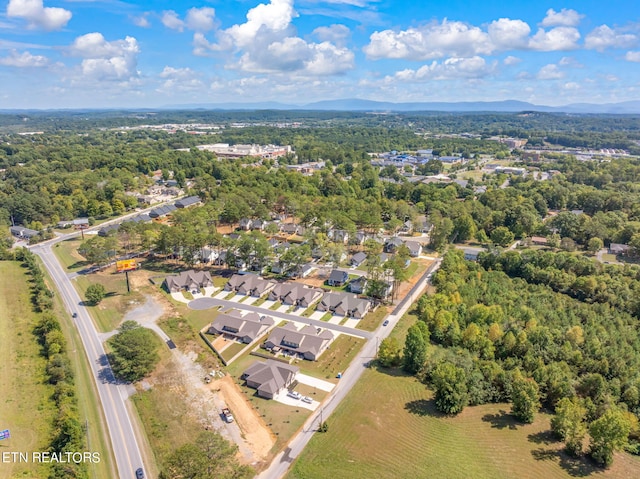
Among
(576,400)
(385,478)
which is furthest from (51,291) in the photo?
(576,400)

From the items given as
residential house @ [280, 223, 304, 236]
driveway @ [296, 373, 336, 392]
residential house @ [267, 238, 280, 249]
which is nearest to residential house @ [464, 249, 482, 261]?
residential house @ [280, 223, 304, 236]

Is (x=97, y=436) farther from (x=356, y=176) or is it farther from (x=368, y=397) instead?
(x=356, y=176)

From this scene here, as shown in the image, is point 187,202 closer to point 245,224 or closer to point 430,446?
point 245,224

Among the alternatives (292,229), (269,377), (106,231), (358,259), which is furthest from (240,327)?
(106,231)

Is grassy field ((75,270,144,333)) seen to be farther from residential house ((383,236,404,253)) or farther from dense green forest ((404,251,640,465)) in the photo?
residential house ((383,236,404,253))

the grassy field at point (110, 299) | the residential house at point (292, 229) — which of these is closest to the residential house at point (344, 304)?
the grassy field at point (110, 299)

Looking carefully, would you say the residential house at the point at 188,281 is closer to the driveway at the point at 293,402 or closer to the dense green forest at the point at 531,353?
the driveway at the point at 293,402
